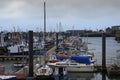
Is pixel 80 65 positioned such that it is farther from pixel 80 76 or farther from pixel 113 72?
pixel 113 72

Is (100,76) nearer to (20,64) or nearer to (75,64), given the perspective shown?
(75,64)

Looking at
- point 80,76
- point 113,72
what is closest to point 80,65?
point 80,76

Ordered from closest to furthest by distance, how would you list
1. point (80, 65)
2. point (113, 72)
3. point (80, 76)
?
point (113, 72) < point (80, 76) < point (80, 65)

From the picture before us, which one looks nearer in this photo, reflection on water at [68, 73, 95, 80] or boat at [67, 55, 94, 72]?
reflection on water at [68, 73, 95, 80]

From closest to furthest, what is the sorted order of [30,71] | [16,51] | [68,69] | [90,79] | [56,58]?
1. [30,71]
2. [90,79]
3. [68,69]
4. [56,58]
5. [16,51]

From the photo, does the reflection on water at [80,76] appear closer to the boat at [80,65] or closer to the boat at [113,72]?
the boat at [80,65]

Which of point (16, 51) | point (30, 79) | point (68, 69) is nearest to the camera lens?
point (30, 79)

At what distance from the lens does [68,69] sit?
156ft

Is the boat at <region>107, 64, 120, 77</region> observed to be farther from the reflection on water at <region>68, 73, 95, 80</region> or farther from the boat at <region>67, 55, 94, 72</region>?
the boat at <region>67, 55, 94, 72</region>

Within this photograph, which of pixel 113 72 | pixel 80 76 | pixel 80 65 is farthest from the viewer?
pixel 80 65

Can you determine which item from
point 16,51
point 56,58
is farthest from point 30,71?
point 16,51

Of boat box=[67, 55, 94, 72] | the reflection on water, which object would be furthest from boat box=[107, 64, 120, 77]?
boat box=[67, 55, 94, 72]

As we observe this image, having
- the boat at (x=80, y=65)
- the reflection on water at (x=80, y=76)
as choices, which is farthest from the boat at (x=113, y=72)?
the boat at (x=80, y=65)

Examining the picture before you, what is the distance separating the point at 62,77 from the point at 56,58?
45.9ft
